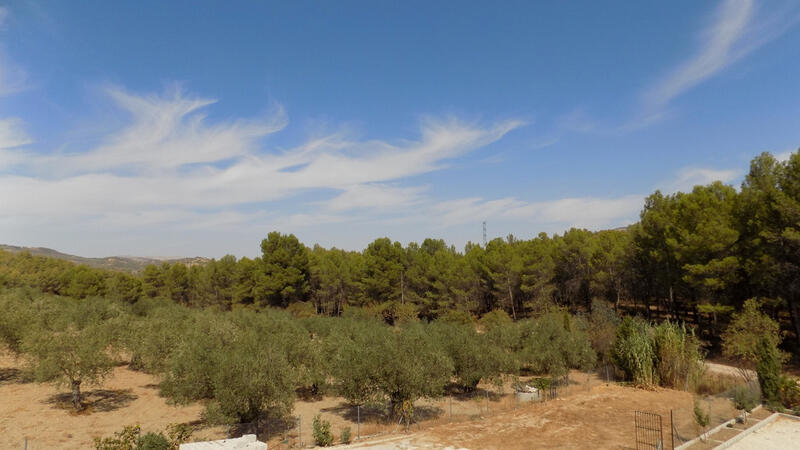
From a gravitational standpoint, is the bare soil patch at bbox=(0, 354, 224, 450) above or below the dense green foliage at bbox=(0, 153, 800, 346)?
below

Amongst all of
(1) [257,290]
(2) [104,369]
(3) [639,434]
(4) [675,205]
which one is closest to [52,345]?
(2) [104,369]

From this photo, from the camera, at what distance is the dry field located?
18.2 meters

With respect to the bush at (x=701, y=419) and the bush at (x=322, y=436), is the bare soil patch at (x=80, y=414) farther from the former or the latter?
the bush at (x=701, y=419)

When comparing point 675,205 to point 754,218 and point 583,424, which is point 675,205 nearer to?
point 754,218

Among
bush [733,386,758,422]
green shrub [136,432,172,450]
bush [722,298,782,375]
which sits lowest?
bush [733,386,758,422]

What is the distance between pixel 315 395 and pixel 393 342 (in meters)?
9.74

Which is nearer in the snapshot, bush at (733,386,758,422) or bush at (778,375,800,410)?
bush at (733,386,758,422)

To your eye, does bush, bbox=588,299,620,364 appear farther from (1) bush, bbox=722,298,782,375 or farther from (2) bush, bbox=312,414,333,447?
(2) bush, bbox=312,414,333,447

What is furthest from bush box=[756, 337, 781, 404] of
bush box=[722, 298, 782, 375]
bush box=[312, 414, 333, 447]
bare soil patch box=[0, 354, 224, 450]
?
bare soil patch box=[0, 354, 224, 450]

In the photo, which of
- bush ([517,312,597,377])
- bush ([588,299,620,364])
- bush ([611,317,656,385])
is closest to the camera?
bush ([611,317,656,385])

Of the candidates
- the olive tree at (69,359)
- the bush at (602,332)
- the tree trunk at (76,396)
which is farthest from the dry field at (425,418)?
the bush at (602,332)

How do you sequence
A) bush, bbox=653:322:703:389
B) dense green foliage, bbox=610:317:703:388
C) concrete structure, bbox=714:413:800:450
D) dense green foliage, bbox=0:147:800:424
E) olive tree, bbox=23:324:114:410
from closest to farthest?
concrete structure, bbox=714:413:800:450, dense green foliage, bbox=0:147:800:424, olive tree, bbox=23:324:114:410, bush, bbox=653:322:703:389, dense green foliage, bbox=610:317:703:388

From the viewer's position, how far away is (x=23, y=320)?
30.2 m

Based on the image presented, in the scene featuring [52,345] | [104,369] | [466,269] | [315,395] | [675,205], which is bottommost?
[315,395]
